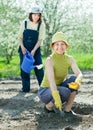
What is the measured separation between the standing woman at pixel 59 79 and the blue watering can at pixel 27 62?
1.96 metres

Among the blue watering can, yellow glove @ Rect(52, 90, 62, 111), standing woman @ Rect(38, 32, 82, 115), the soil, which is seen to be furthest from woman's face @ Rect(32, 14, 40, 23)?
yellow glove @ Rect(52, 90, 62, 111)

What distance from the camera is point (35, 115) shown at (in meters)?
6.05

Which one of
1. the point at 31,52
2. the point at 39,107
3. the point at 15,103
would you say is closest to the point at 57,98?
the point at 39,107

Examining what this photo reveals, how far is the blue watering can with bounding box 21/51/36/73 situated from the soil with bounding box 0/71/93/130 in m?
0.56

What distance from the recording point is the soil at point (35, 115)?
17.6 ft

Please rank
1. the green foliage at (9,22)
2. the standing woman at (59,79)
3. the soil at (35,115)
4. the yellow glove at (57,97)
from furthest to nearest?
1. the green foliage at (9,22)
2. the standing woman at (59,79)
3. the yellow glove at (57,97)
4. the soil at (35,115)

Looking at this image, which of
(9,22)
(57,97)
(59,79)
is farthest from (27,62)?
(9,22)

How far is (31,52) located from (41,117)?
2.63 metres

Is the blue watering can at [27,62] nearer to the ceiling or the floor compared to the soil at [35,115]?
nearer to the ceiling

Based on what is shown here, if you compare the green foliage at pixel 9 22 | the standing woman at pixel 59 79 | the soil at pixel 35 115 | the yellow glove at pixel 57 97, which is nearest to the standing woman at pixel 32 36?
the soil at pixel 35 115

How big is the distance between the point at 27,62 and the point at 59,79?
202 cm

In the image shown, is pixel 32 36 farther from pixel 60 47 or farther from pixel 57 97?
pixel 57 97

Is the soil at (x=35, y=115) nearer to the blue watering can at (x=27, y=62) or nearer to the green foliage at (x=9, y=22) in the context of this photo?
the blue watering can at (x=27, y=62)

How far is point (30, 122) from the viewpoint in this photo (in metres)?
5.60
